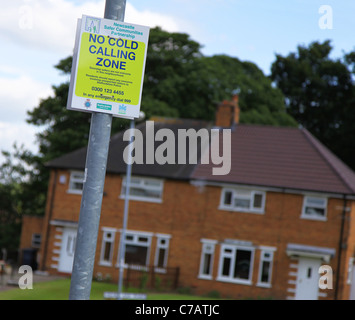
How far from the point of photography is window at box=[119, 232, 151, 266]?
3042 cm

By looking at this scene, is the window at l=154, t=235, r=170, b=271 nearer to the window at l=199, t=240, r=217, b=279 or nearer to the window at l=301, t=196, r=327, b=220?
the window at l=199, t=240, r=217, b=279

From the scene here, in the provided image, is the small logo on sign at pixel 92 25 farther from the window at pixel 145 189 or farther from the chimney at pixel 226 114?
the chimney at pixel 226 114

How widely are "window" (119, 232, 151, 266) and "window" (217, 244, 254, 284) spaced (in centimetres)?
372

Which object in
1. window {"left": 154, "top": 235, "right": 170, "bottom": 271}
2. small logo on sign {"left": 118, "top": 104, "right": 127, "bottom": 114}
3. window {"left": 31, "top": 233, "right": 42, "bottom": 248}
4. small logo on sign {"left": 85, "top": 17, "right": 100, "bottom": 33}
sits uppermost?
small logo on sign {"left": 85, "top": 17, "right": 100, "bottom": 33}

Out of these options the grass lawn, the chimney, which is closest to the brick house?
the chimney

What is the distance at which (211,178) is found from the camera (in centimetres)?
3009

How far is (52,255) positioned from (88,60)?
29.5 meters

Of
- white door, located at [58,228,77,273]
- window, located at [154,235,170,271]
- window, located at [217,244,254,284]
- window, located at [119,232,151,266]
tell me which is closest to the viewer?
window, located at [217,244,254,284]

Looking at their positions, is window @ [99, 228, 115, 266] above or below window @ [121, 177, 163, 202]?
below

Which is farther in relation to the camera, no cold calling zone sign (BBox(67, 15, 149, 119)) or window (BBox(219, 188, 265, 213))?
window (BBox(219, 188, 265, 213))

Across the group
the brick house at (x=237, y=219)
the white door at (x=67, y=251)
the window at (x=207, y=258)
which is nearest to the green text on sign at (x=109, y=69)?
the brick house at (x=237, y=219)

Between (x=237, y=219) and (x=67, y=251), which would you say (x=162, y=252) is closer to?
(x=237, y=219)

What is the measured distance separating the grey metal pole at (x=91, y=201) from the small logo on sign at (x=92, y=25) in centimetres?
10
